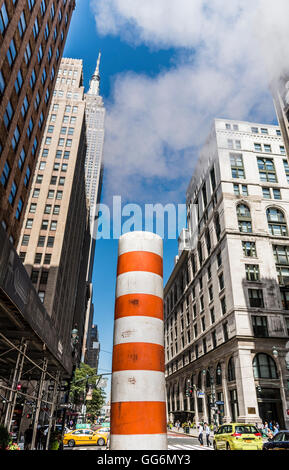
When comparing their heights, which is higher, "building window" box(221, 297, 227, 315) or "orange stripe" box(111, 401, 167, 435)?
"building window" box(221, 297, 227, 315)

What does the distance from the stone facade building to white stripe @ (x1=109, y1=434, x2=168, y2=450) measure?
35.7m

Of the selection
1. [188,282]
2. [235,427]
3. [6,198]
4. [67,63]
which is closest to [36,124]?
[6,198]

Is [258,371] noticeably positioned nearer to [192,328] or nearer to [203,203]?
[192,328]

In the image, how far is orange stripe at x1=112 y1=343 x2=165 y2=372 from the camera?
5.21 metres

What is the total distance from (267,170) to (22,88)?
42.7m

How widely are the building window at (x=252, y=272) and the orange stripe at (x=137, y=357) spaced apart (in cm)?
4350

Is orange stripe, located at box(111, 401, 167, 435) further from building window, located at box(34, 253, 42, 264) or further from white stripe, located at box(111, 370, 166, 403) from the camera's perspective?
building window, located at box(34, 253, 42, 264)

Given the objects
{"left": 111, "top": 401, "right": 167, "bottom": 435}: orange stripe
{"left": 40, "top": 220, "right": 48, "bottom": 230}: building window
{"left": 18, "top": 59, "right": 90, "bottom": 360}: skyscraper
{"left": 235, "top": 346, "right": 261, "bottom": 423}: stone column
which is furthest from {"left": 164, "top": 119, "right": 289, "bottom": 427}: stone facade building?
{"left": 111, "top": 401, "right": 167, "bottom": 435}: orange stripe

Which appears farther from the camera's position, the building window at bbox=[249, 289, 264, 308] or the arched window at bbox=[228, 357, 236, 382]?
the building window at bbox=[249, 289, 264, 308]

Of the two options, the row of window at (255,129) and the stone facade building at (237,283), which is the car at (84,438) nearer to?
the stone facade building at (237,283)

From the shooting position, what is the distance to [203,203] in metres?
65.0

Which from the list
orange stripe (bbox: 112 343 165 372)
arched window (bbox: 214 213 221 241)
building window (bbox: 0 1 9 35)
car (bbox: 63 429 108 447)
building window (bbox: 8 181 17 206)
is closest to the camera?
orange stripe (bbox: 112 343 165 372)

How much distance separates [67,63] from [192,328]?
88238 millimetres

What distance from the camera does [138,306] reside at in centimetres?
559
